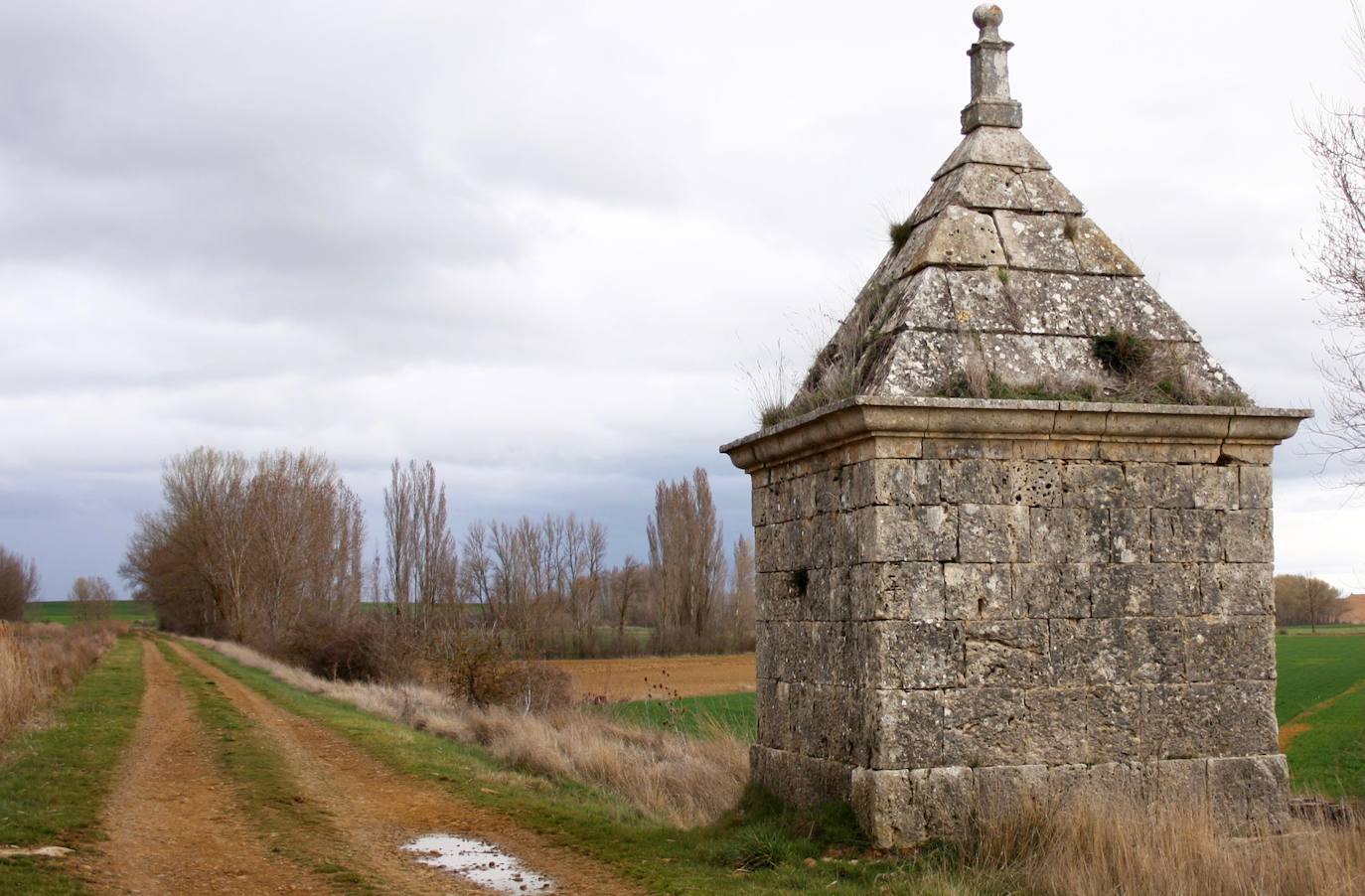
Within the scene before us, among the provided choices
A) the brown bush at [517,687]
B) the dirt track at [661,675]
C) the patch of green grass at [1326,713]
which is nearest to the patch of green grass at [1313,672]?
the patch of green grass at [1326,713]

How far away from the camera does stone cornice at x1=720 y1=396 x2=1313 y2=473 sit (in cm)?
594

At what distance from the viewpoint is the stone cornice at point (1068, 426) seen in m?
5.94

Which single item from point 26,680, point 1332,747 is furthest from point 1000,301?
point 1332,747

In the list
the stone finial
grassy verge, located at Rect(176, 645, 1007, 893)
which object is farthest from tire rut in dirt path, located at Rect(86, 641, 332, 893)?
the stone finial

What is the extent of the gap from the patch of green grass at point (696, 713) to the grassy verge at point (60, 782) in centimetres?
540

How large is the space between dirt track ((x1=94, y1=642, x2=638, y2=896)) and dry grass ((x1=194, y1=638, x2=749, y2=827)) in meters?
1.37

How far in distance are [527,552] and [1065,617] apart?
42216 millimetres

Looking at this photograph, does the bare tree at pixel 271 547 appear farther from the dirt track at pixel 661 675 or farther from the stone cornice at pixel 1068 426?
the stone cornice at pixel 1068 426

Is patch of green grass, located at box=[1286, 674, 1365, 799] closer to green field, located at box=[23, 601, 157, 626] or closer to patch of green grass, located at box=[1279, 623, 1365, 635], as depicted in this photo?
patch of green grass, located at box=[1279, 623, 1365, 635]

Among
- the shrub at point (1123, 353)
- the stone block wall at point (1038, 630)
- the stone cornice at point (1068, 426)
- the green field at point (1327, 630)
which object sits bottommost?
the green field at point (1327, 630)

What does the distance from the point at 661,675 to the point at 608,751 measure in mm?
24782

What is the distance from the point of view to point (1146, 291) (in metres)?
6.90

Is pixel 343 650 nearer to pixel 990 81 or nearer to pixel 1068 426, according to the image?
pixel 990 81

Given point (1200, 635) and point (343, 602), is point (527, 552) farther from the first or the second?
point (1200, 635)
